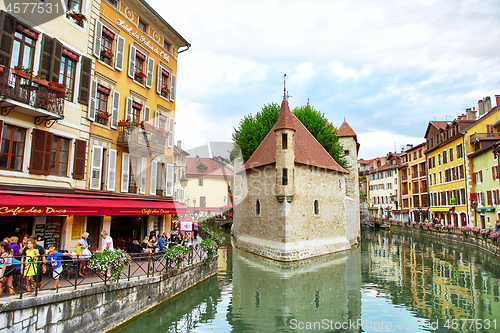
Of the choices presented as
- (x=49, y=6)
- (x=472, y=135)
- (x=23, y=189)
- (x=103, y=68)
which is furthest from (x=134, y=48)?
(x=472, y=135)

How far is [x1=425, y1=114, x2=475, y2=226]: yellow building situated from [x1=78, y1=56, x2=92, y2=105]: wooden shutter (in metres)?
33.0

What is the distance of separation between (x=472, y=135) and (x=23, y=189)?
34018 millimetres

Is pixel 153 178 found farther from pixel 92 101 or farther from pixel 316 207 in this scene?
pixel 316 207

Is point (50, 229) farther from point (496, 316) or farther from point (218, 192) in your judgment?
point (496, 316)

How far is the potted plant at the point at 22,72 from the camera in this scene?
9.04 meters

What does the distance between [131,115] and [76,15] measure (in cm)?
447

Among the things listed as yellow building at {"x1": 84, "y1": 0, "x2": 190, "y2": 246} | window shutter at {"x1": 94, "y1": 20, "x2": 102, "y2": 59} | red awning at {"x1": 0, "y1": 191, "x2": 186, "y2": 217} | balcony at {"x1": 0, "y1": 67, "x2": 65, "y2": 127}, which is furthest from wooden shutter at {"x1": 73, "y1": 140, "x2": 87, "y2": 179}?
window shutter at {"x1": 94, "y1": 20, "x2": 102, "y2": 59}

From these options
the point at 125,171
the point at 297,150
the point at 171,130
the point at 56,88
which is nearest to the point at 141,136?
the point at 125,171

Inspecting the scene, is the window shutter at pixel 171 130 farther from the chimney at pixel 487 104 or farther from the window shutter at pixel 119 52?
the chimney at pixel 487 104

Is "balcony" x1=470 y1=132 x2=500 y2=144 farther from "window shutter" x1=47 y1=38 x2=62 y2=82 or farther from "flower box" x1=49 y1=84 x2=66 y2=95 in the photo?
"window shutter" x1=47 y1=38 x2=62 y2=82

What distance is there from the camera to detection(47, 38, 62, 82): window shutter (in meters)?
10.5

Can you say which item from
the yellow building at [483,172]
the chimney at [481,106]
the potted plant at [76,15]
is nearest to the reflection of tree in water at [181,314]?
the potted plant at [76,15]

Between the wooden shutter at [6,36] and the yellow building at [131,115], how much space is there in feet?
9.88

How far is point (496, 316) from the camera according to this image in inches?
387
